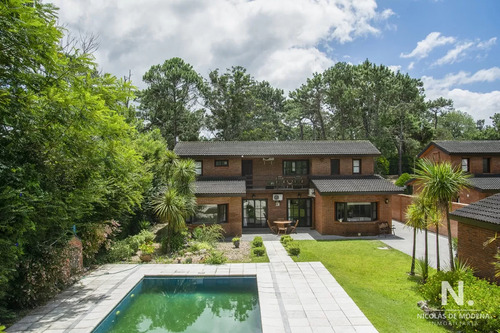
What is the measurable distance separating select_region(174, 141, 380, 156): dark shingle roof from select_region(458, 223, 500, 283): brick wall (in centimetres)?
1237

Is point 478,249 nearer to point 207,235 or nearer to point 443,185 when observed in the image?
point 443,185

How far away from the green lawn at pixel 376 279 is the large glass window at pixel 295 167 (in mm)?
6688

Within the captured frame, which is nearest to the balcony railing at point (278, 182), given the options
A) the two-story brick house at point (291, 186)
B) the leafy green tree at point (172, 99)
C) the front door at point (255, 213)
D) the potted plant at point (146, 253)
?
the two-story brick house at point (291, 186)

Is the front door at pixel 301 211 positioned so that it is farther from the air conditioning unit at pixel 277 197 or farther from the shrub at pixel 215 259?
the shrub at pixel 215 259

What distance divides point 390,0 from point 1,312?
694 inches

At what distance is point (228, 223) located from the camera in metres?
19.1

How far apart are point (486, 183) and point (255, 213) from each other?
16040 millimetres

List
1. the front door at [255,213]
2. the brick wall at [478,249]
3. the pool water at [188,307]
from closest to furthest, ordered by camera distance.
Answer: the pool water at [188,307], the brick wall at [478,249], the front door at [255,213]

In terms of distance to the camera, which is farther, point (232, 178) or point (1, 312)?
point (232, 178)

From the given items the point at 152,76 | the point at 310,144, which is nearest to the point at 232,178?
the point at 310,144

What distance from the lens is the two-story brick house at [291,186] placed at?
Answer: 1914cm

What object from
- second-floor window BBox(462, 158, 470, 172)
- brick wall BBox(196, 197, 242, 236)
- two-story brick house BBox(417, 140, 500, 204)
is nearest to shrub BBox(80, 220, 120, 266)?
brick wall BBox(196, 197, 242, 236)

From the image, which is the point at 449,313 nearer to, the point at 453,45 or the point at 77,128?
the point at 77,128

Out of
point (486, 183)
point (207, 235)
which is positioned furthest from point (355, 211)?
point (207, 235)
